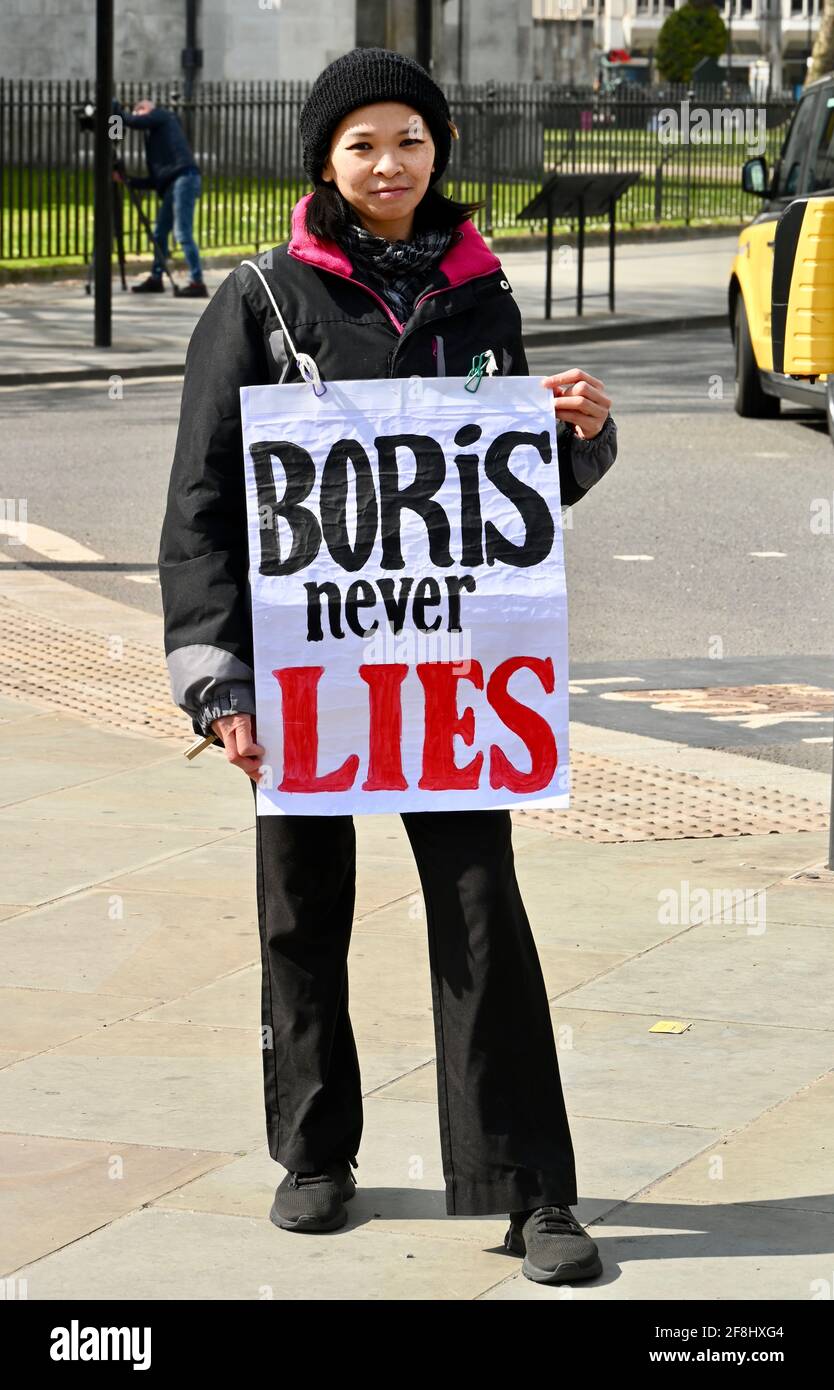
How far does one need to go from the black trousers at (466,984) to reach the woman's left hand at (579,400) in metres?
0.66

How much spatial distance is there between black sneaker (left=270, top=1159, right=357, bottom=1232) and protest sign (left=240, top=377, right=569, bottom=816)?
0.65 meters

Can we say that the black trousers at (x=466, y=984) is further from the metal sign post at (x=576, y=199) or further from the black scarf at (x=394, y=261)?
the metal sign post at (x=576, y=199)

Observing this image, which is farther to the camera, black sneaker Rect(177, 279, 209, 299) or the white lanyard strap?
black sneaker Rect(177, 279, 209, 299)

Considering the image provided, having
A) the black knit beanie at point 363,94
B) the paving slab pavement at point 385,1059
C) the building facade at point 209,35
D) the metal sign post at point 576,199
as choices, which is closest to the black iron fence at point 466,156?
the building facade at point 209,35

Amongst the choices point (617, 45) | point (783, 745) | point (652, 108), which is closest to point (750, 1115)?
point (783, 745)

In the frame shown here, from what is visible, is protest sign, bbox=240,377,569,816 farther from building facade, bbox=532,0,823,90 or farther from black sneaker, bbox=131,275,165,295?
building facade, bbox=532,0,823,90

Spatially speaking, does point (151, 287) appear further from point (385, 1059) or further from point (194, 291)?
point (385, 1059)

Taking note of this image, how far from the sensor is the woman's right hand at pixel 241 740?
3.84 meters

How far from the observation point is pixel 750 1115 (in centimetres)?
448

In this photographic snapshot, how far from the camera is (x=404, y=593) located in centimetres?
383

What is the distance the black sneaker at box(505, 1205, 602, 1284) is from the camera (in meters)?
3.72

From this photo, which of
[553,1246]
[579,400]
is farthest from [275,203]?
[553,1246]

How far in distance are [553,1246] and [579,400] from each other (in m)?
Answer: 1.36

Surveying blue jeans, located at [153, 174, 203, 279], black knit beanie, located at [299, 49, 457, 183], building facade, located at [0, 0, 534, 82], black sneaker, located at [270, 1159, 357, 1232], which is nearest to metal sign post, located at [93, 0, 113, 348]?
Result: blue jeans, located at [153, 174, 203, 279]
